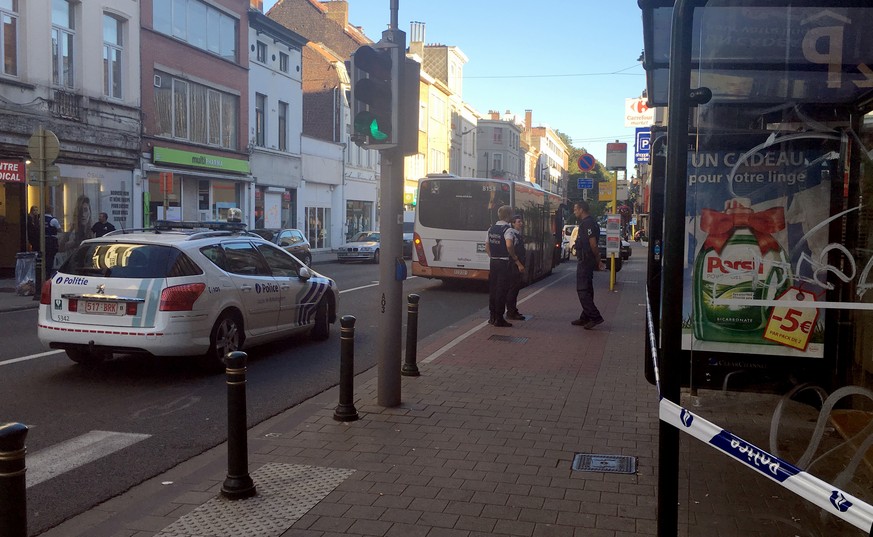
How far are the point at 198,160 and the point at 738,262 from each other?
2665cm

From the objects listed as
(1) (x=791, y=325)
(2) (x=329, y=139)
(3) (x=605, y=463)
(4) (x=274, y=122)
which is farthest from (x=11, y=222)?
(2) (x=329, y=139)

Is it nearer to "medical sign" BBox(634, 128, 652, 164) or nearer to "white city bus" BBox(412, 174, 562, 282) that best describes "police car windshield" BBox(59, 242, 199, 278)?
"white city bus" BBox(412, 174, 562, 282)

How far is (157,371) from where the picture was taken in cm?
905

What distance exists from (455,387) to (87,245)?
14.2ft

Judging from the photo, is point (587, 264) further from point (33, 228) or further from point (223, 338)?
point (33, 228)

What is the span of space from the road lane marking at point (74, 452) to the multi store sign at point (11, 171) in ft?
49.1

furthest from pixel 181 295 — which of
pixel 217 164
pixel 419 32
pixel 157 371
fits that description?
pixel 419 32

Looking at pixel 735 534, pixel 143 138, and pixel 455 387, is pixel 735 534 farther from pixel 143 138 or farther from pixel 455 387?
pixel 143 138

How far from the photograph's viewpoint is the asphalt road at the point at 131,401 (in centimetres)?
543

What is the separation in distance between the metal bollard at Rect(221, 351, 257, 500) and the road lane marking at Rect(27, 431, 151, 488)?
1.40m

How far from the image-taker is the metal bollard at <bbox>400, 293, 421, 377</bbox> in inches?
340

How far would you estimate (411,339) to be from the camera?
869 cm

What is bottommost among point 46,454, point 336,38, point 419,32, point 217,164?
point 46,454

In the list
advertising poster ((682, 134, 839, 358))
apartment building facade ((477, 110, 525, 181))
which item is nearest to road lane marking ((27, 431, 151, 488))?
advertising poster ((682, 134, 839, 358))
